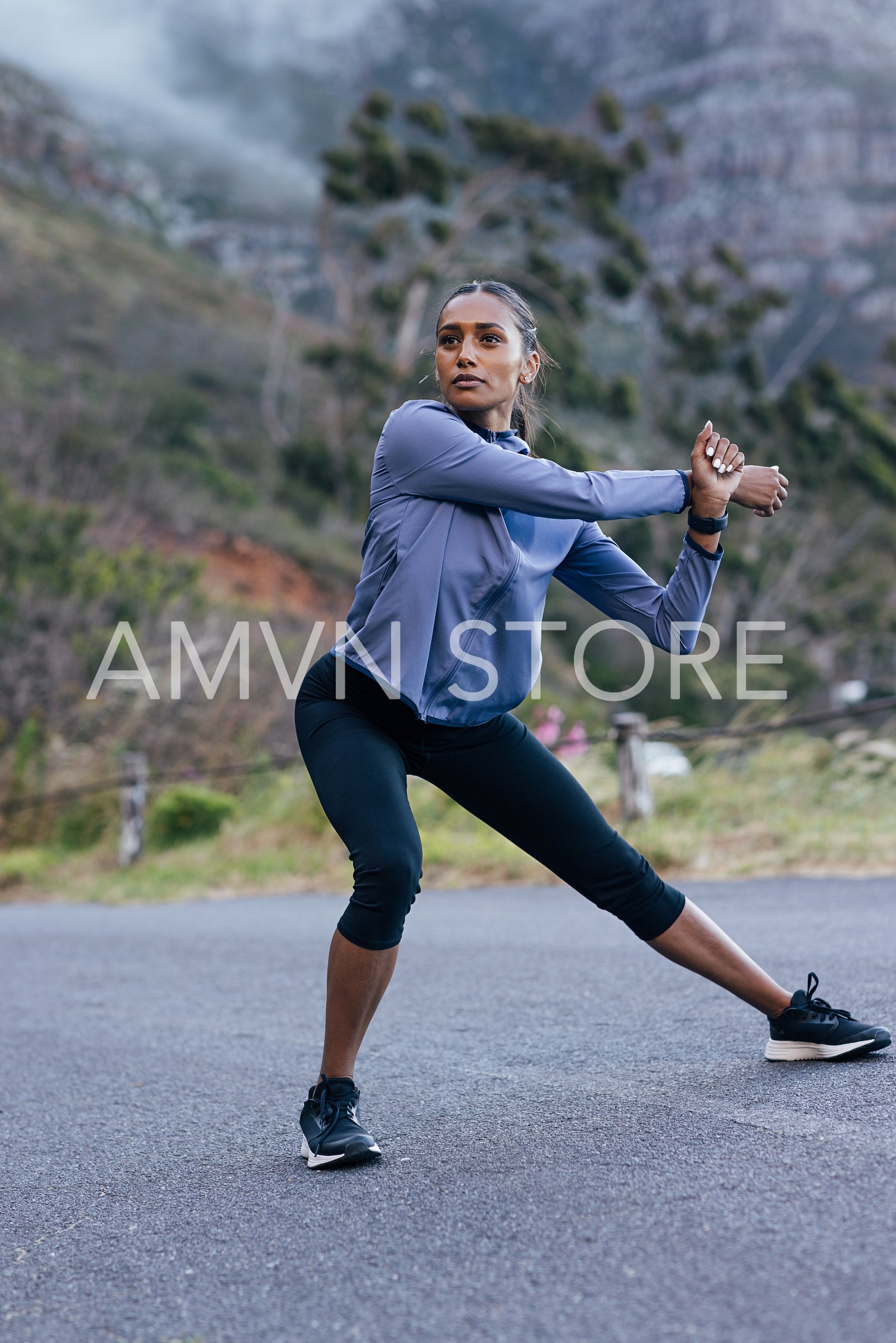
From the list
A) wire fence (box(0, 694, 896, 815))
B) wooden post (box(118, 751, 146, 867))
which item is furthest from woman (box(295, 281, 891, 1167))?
wooden post (box(118, 751, 146, 867))

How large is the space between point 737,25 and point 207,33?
179 feet

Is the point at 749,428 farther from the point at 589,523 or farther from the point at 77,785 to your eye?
the point at 589,523

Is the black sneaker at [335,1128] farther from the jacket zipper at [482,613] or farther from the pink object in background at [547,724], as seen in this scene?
the pink object in background at [547,724]

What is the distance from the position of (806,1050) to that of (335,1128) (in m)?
1.21

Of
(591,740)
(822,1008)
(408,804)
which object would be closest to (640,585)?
(408,804)

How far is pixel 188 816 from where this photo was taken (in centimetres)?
1171

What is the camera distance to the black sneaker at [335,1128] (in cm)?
285

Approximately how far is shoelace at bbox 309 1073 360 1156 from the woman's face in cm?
156

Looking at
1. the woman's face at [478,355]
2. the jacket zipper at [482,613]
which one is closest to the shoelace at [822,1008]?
the jacket zipper at [482,613]

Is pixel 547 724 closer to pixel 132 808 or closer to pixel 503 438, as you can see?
pixel 132 808

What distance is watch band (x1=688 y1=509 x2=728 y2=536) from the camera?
2.97 metres

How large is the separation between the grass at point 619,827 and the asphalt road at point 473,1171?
2.68 m

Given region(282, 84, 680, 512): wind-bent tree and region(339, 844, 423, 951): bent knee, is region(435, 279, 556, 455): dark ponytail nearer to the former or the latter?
region(339, 844, 423, 951): bent knee

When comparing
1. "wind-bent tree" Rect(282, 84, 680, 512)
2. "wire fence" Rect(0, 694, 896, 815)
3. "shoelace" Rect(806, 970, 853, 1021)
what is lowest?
"shoelace" Rect(806, 970, 853, 1021)
